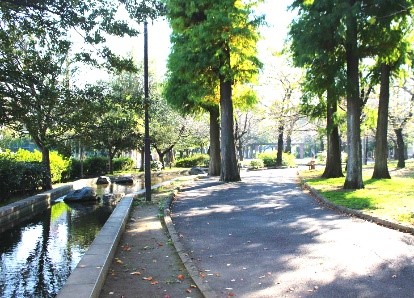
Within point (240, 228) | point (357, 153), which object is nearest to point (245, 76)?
point (357, 153)

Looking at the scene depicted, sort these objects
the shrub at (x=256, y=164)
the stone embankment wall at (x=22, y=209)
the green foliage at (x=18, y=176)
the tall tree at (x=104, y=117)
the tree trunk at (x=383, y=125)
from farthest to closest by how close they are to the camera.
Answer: the shrub at (x=256, y=164)
the tree trunk at (x=383, y=125)
the green foliage at (x=18, y=176)
the stone embankment wall at (x=22, y=209)
the tall tree at (x=104, y=117)

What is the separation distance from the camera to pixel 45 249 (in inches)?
348

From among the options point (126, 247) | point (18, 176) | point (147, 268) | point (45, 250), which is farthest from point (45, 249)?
point (18, 176)

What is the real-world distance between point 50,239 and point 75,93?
455cm

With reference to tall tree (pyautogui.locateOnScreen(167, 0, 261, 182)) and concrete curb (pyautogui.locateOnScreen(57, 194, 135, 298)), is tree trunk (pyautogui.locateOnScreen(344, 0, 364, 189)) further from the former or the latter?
concrete curb (pyautogui.locateOnScreen(57, 194, 135, 298))

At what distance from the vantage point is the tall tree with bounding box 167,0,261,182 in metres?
19.1

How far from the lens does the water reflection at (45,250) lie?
6508 mm

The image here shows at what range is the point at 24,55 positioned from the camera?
277 inches

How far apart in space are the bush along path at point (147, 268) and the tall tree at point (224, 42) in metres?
11.3

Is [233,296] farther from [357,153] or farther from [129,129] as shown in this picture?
[357,153]

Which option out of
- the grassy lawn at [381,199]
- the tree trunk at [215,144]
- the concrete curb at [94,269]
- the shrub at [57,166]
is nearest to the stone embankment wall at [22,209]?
the concrete curb at [94,269]

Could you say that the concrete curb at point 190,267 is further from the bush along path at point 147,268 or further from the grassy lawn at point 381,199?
the grassy lawn at point 381,199

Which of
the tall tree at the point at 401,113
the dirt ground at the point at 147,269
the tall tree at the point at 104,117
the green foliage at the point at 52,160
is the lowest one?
the dirt ground at the point at 147,269

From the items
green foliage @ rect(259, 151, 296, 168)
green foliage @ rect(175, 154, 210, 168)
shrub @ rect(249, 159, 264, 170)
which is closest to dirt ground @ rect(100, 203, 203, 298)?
shrub @ rect(249, 159, 264, 170)
